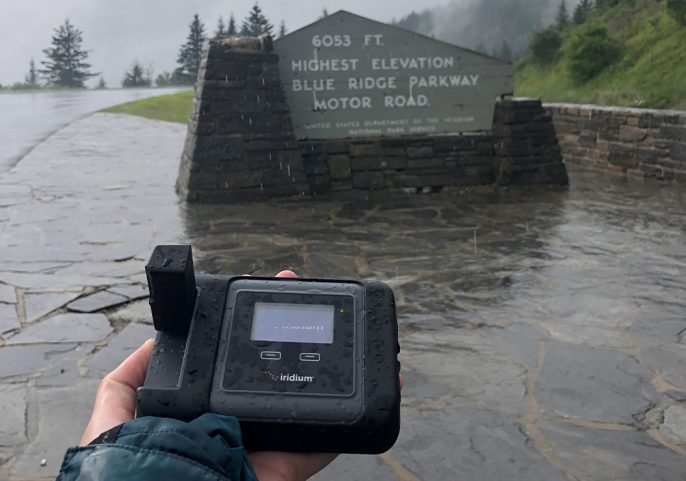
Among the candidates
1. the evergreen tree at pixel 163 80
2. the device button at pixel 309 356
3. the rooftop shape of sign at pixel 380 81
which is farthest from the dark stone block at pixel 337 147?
the evergreen tree at pixel 163 80

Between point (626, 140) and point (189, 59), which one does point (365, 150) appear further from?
point (189, 59)

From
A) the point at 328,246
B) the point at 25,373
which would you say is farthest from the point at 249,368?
the point at 328,246

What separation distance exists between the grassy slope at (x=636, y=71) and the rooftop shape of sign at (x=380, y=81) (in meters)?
5.53

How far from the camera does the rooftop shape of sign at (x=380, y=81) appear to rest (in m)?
A: 8.29

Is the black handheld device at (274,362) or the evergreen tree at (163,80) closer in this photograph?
the black handheld device at (274,362)

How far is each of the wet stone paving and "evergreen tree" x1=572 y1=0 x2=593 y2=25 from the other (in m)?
16.6

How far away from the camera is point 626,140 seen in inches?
413

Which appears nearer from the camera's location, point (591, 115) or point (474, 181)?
point (474, 181)

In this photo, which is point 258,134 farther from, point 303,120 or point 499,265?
point 499,265

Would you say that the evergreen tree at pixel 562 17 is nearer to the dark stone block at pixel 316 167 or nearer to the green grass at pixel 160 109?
the green grass at pixel 160 109

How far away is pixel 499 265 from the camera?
18.3ft

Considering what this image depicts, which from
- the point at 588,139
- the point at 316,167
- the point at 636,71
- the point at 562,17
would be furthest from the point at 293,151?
the point at 562,17

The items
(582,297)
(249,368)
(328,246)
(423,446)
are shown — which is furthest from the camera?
(328,246)

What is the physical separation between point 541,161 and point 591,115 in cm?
268
